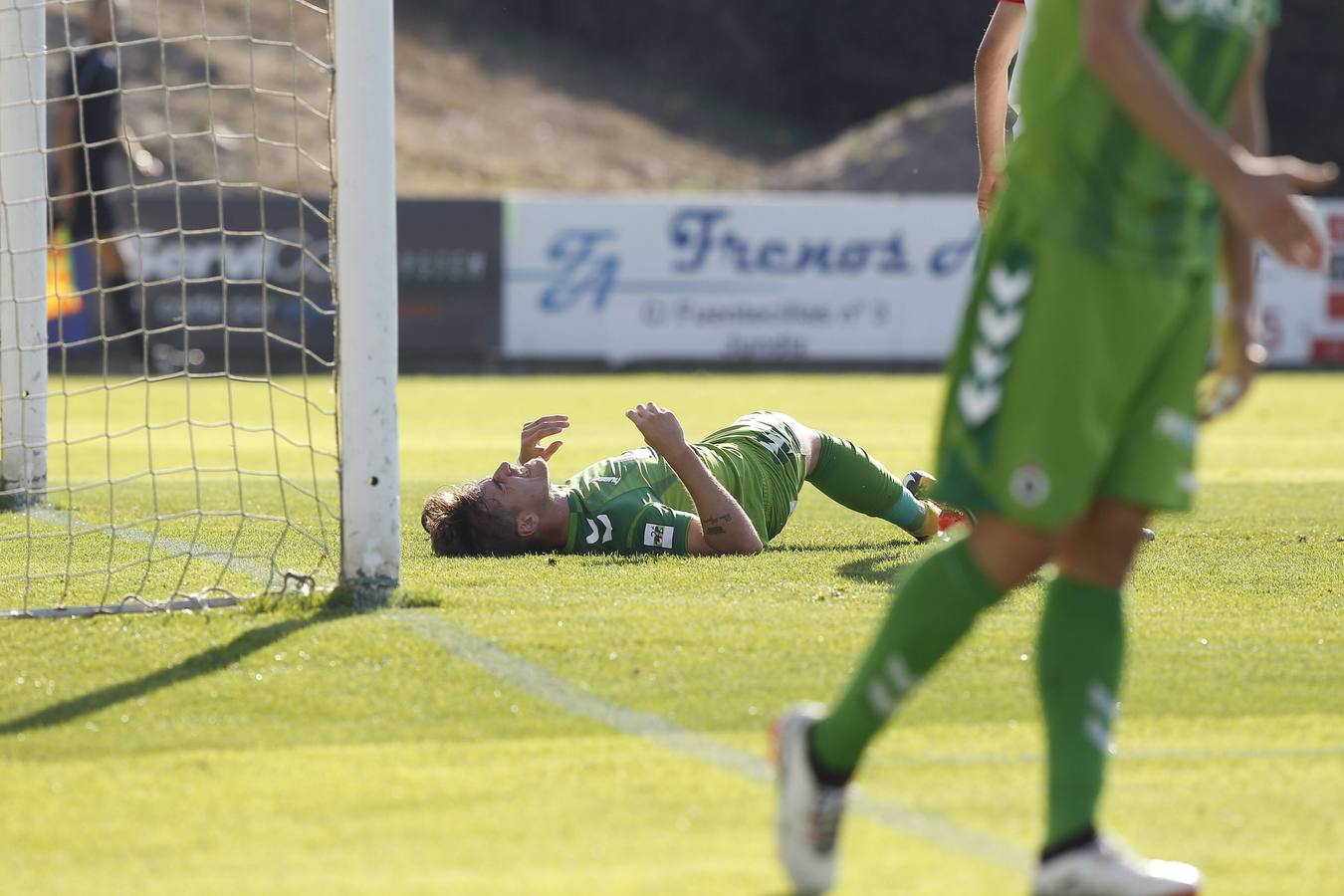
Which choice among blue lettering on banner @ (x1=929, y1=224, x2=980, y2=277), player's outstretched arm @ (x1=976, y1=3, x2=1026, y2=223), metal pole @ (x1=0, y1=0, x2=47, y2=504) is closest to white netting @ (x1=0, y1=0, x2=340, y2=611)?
metal pole @ (x1=0, y1=0, x2=47, y2=504)

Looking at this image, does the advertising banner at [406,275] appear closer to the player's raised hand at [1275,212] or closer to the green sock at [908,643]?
the green sock at [908,643]

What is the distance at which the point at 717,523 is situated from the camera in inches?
228

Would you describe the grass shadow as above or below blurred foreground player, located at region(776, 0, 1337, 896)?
below

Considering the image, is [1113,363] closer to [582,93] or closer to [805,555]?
[805,555]

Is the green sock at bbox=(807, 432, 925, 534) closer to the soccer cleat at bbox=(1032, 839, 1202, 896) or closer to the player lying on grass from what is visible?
the player lying on grass

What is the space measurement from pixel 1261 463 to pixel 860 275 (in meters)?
9.86

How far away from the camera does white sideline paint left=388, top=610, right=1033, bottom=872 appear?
2.90 m

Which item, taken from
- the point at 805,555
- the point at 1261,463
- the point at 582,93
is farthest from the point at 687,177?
the point at 805,555

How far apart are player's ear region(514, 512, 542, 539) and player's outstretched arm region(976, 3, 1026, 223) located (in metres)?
1.78

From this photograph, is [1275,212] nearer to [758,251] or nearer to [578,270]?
[578,270]

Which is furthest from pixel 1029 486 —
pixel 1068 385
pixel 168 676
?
pixel 168 676

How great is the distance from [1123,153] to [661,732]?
Answer: 163 centimetres

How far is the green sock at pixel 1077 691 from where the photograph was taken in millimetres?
2631

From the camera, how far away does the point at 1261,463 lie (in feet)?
33.1
